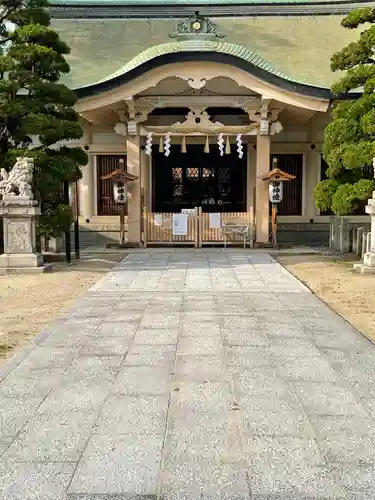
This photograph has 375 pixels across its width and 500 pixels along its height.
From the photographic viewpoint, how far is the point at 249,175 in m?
17.8

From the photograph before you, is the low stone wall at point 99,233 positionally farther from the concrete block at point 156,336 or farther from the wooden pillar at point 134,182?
the concrete block at point 156,336

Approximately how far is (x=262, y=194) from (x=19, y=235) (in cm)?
751

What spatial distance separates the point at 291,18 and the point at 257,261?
41.8ft

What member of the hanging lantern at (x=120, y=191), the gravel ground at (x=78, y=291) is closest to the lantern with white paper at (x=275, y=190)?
the gravel ground at (x=78, y=291)

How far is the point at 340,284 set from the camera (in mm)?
9352

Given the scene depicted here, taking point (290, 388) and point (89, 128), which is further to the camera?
point (89, 128)

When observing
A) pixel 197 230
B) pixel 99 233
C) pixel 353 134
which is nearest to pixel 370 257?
pixel 353 134

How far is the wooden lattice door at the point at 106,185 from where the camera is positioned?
17.7 meters

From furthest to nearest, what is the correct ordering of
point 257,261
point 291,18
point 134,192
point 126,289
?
point 291,18 → point 134,192 → point 257,261 → point 126,289

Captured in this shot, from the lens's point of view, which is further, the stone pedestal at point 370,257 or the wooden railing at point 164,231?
the wooden railing at point 164,231

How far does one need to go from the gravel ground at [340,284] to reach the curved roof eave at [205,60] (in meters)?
4.82

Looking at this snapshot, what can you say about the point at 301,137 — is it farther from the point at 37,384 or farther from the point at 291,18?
the point at 37,384

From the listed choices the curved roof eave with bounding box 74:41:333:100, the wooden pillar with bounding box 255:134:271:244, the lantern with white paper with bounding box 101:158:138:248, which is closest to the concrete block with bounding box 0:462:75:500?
the lantern with white paper with bounding box 101:158:138:248

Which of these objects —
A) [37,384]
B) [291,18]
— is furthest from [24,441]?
[291,18]
